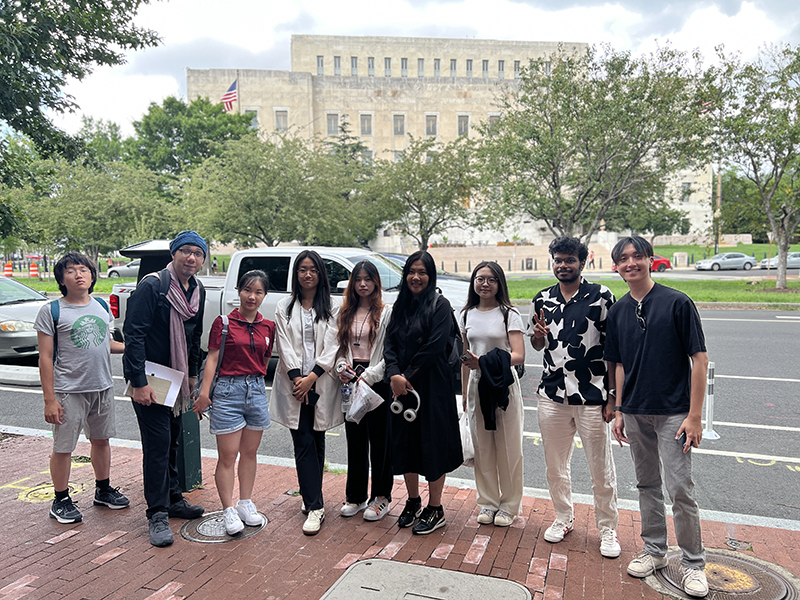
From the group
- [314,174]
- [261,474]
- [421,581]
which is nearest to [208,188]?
[314,174]

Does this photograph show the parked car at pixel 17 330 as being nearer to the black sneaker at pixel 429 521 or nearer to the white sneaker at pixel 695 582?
the black sneaker at pixel 429 521

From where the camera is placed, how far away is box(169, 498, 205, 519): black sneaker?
4457 millimetres

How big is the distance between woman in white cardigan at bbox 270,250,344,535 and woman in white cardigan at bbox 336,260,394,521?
0.41ft

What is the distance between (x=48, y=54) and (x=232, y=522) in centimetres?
619

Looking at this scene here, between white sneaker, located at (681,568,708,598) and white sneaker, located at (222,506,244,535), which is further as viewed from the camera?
white sneaker, located at (222,506,244,535)

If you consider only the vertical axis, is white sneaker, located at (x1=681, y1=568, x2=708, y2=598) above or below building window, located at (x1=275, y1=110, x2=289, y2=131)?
below

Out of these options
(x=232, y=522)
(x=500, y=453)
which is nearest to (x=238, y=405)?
(x=232, y=522)

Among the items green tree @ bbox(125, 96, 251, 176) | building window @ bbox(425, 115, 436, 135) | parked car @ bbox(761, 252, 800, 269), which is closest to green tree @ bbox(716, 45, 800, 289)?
parked car @ bbox(761, 252, 800, 269)

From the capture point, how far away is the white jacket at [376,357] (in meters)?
4.22

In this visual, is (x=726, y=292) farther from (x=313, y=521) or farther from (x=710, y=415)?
(x=313, y=521)

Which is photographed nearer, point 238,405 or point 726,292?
point 238,405

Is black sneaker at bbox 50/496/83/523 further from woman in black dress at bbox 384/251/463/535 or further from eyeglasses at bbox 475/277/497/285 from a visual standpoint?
eyeglasses at bbox 475/277/497/285

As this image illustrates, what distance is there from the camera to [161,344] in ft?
13.8

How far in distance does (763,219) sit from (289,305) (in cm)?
2802
